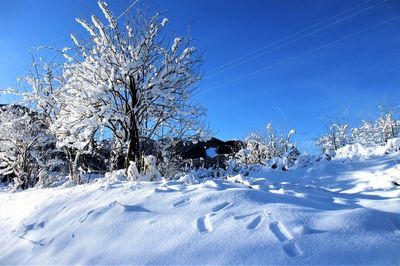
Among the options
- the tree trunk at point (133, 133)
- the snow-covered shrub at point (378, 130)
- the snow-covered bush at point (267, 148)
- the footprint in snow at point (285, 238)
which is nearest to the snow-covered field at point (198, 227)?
the footprint in snow at point (285, 238)

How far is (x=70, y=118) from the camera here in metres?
7.29

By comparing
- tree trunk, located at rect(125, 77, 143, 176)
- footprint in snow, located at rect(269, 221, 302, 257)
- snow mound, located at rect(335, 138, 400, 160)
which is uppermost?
tree trunk, located at rect(125, 77, 143, 176)

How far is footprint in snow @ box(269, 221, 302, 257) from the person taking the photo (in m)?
2.39

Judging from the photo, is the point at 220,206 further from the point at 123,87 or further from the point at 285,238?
the point at 123,87

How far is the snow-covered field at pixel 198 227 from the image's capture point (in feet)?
7.99

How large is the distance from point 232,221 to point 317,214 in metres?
0.75

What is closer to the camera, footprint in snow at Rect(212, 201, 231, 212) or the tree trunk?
footprint in snow at Rect(212, 201, 231, 212)

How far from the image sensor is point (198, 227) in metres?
2.97

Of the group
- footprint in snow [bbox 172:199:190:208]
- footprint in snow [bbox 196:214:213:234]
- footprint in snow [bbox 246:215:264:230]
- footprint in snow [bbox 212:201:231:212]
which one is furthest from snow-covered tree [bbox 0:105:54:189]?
footprint in snow [bbox 246:215:264:230]

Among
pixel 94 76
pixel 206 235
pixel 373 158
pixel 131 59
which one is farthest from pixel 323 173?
pixel 206 235

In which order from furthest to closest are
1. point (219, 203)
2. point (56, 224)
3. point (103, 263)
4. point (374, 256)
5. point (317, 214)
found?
point (56, 224)
point (219, 203)
point (317, 214)
point (103, 263)
point (374, 256)

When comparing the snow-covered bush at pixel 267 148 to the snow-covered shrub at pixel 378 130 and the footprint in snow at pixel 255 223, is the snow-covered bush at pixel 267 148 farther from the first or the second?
the footprint in snow at pixel 255 223

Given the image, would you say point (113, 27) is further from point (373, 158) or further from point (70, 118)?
point (373, 158)

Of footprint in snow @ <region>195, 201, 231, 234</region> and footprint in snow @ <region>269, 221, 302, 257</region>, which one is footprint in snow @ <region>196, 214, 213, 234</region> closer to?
footprint in snow @ <region>195, 201, 231, 234</region>
